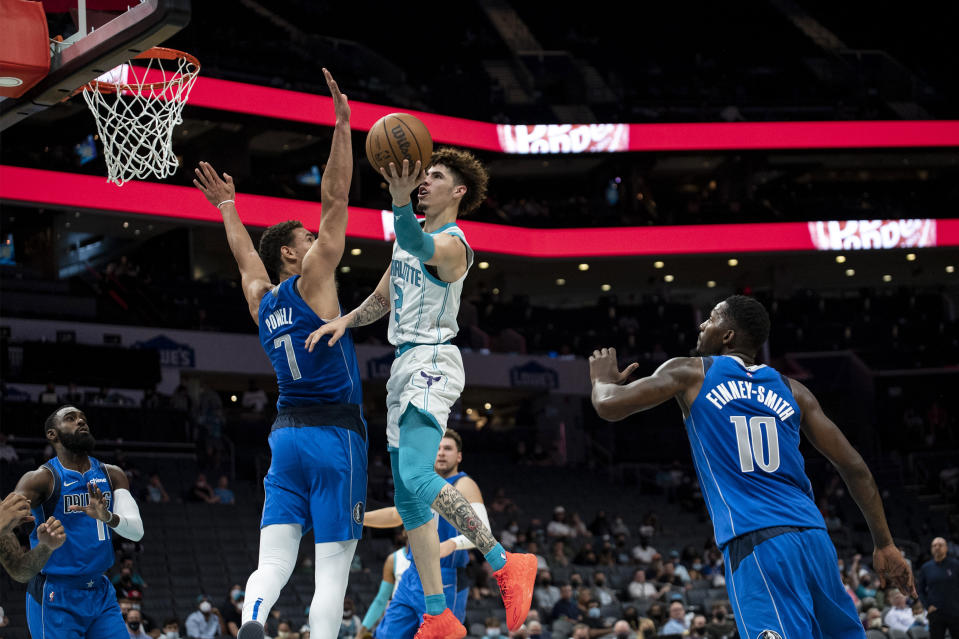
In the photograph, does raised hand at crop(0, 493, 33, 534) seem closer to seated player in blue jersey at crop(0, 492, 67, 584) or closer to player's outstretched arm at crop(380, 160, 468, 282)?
seated player in blue jersey at crop(0, 492, 67, 584)

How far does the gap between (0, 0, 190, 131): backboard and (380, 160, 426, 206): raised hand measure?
4.91 feet

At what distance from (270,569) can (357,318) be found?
1.37 m

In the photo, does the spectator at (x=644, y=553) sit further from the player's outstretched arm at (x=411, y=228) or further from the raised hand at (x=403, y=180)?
the raised hand at (x=403, y=180)

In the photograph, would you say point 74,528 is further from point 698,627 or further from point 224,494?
point 224,494

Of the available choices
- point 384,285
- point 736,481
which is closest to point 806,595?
point 736,481

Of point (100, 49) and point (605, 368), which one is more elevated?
point (100, 49)

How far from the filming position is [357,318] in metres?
6.16

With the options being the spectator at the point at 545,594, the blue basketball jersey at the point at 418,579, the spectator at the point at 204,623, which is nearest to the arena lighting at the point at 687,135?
the spectator at the point at 545,594

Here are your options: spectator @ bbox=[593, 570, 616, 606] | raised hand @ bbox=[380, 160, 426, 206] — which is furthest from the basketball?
spectator @ bbox=[593, 570, 616, 606]

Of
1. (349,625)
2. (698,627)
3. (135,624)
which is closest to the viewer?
(135,624)

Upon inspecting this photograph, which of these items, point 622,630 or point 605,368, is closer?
point 605,368

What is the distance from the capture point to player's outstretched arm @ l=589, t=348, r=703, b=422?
5.17 metres

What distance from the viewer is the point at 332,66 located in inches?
1334

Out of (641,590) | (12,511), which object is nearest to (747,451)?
(12,511)
